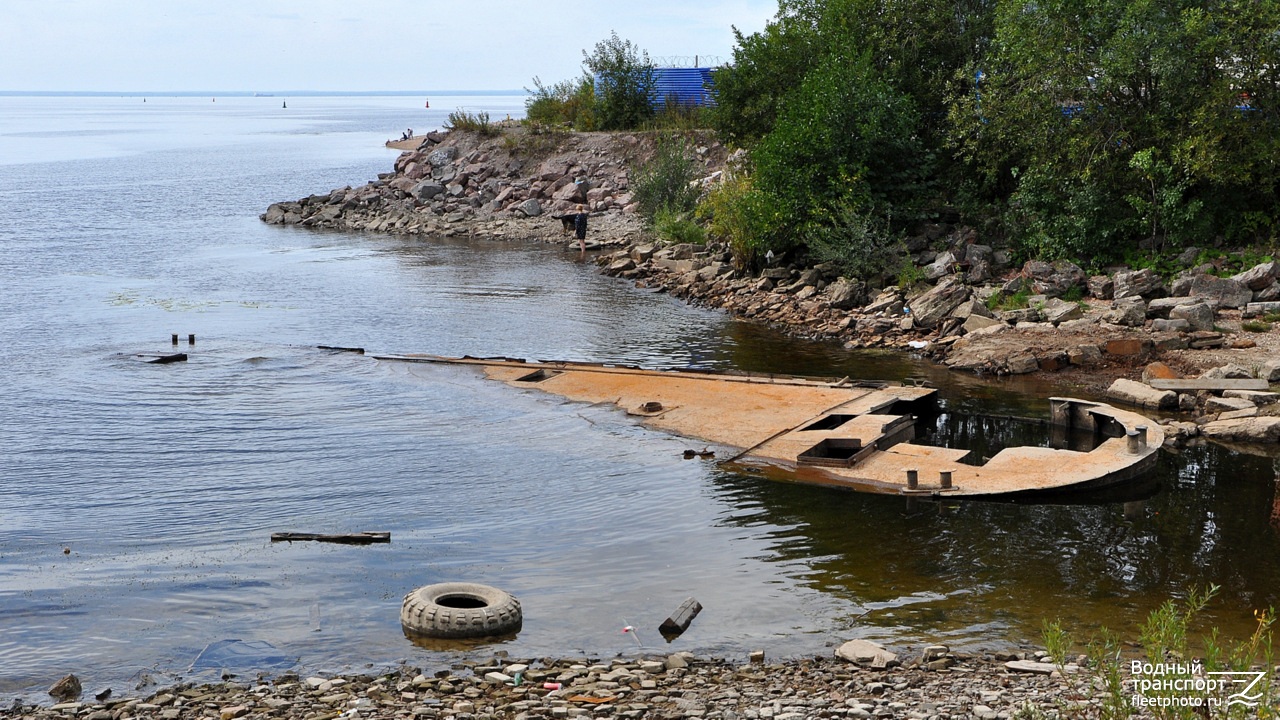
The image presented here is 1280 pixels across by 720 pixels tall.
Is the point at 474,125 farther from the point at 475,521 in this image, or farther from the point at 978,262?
the point at 475,521

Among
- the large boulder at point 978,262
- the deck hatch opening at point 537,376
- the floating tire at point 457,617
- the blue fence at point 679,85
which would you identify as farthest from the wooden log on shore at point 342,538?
the blue fence at point 679,85

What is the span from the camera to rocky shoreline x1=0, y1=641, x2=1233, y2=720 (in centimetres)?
792

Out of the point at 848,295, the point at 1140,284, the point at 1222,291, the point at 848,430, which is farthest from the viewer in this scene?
the point at 848,295

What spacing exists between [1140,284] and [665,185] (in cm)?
1983

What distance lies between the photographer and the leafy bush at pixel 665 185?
127 feet

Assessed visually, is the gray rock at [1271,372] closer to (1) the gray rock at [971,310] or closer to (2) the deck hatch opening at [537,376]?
(1) the gray rock at [971,310]

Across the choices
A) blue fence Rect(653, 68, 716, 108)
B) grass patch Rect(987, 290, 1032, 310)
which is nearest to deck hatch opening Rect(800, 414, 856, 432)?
grass patch Rect(987, 290, 1032, 310)

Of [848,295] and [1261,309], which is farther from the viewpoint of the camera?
[848,295]

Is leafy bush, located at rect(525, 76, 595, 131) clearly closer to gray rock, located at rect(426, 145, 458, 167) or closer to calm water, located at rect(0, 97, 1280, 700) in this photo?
gray rock, located at rect(426, 145, 458, 167)

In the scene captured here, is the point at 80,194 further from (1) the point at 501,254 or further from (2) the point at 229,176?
(1) the point at 501,254

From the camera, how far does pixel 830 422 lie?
51.7ft

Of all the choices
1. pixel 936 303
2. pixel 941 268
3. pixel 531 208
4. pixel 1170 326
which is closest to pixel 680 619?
pixel 1170 326

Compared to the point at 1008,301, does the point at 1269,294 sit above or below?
above

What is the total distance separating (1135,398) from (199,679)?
46.7ft
